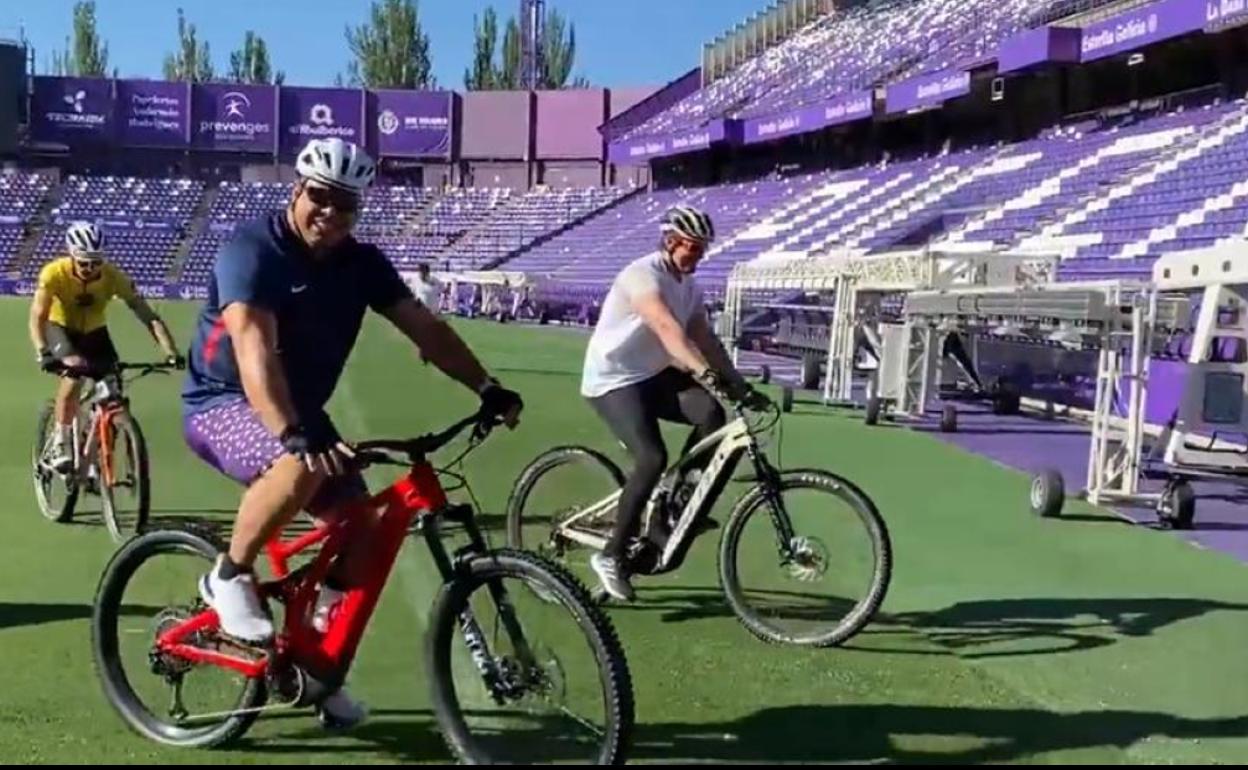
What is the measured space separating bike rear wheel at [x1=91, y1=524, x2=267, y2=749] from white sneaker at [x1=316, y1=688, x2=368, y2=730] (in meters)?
0.21

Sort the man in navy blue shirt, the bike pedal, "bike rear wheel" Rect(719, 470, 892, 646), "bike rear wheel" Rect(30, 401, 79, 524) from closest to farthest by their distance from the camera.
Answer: the man in navy blue shirt < the bike pedal < "bike rear wheel" Rect(719, 470, 892, 646) < "bike rear wheel" Rect(30, 401, 79, 524)

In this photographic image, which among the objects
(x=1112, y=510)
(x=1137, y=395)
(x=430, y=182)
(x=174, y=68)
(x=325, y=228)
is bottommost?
(x=1112, y=510)

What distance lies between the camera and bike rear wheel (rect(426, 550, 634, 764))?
4.64 m

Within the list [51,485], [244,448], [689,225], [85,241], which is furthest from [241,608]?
[51,485]

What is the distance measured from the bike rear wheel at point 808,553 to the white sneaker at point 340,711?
2.22m

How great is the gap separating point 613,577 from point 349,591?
2.49 meters

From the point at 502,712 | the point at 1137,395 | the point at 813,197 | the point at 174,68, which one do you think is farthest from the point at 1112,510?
the point at 174,68

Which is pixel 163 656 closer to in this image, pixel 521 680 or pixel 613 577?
pixel 521 680

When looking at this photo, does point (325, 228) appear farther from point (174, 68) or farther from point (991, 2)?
point (174, 68)

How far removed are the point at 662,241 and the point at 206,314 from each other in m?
2.64

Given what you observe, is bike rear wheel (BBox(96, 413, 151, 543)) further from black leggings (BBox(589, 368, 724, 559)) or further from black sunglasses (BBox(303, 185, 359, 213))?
black sunglasses (BBox(303, 185, 359, 213))

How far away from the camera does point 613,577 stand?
7.27 meters

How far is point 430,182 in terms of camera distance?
2876 inches

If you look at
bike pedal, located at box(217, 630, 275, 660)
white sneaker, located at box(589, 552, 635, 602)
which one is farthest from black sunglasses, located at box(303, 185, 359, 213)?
white sneaker, located at box(589, 552, 635, 602)
